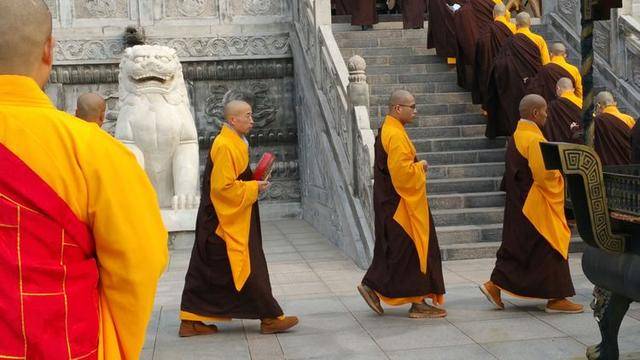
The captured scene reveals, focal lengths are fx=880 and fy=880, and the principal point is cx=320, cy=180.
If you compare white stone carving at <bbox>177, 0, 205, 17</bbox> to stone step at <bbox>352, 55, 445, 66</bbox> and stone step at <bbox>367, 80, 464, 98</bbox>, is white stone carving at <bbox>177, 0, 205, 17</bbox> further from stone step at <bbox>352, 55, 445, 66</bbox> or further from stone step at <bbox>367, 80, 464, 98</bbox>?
stone step at <bbox>367, 80, 464, 98</bbox>

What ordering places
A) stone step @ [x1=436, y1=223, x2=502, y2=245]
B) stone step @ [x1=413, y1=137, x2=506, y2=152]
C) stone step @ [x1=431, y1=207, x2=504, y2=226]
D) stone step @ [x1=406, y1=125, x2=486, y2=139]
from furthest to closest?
stone step @ [x1=406, y1=125, x2=486, y2=139] < stone step @ [x1=413, y1=137, x2=506, y2=152] < stone step @ [x1=431, y1=207, x2=504, y2=226] < stone step @ [x1=436, y1=223, x2=502, y2=245]

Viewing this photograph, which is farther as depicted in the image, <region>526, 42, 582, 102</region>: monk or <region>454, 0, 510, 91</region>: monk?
<region>454, 0, 510, 91</region>: monk

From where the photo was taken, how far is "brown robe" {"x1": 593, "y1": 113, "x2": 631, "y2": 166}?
8891 mm

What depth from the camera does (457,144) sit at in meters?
10.7

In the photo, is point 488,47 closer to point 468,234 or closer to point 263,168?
point 468,234

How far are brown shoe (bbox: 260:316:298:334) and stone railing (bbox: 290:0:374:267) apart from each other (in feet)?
8.70

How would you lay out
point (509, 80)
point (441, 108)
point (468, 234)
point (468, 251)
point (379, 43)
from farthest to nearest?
point (379, 43)
point (441, 108)
point (509, 80)
point (468, 234)
point (468, 251)

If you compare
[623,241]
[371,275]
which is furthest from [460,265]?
[623,241]

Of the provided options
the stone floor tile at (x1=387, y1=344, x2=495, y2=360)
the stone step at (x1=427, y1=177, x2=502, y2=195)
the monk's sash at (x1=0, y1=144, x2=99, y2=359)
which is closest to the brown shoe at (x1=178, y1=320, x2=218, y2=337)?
the stone floor tile at (x1=387, y1=344, x2=495, y2=360)

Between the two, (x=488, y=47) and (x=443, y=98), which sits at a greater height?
(x=488, y=47)

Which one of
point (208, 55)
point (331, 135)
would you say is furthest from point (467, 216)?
point (208, 55)

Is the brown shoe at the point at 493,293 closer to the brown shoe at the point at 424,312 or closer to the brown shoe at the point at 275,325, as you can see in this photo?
the brown shoe at the point at 424,312

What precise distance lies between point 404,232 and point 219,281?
139cm

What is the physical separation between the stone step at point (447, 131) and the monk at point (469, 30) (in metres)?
0.89
